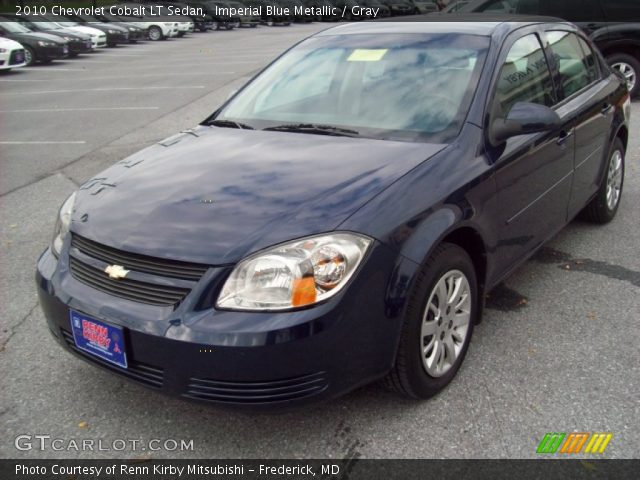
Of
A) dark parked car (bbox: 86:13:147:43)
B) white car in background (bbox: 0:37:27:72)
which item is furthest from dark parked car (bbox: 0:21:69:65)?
dark parked car (bbox: 86:13:147:43)

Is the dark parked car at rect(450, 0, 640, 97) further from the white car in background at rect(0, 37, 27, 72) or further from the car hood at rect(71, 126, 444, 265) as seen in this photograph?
the white car in background at rect(0, 37, 27, 72)

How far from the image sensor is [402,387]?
273 cm

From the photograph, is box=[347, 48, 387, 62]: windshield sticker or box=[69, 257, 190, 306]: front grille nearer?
box=[69, 257, 190, 306]: front grille

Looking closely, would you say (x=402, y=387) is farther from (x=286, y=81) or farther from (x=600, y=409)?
(x=286, y=81)

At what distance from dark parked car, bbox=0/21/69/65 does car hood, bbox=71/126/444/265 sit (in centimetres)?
1780

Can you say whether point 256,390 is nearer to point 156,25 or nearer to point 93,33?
point 93,33

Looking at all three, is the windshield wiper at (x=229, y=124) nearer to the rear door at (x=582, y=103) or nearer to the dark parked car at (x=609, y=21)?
the rear door at (x=582, y=103)

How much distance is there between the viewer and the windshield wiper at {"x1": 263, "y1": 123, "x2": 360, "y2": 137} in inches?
130

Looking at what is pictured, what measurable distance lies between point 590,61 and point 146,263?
3.78 metres

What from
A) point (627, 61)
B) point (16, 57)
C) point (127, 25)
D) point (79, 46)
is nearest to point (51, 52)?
point (79, 46)

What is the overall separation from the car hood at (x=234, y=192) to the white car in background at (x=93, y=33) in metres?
21.7

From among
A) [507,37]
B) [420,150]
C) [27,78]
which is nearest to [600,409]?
[420,150]

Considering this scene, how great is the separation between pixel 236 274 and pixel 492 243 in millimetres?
1401

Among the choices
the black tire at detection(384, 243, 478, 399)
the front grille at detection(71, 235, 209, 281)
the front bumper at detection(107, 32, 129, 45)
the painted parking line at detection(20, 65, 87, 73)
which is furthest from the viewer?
the front bumper at detection(107, 32, 129, 45)
